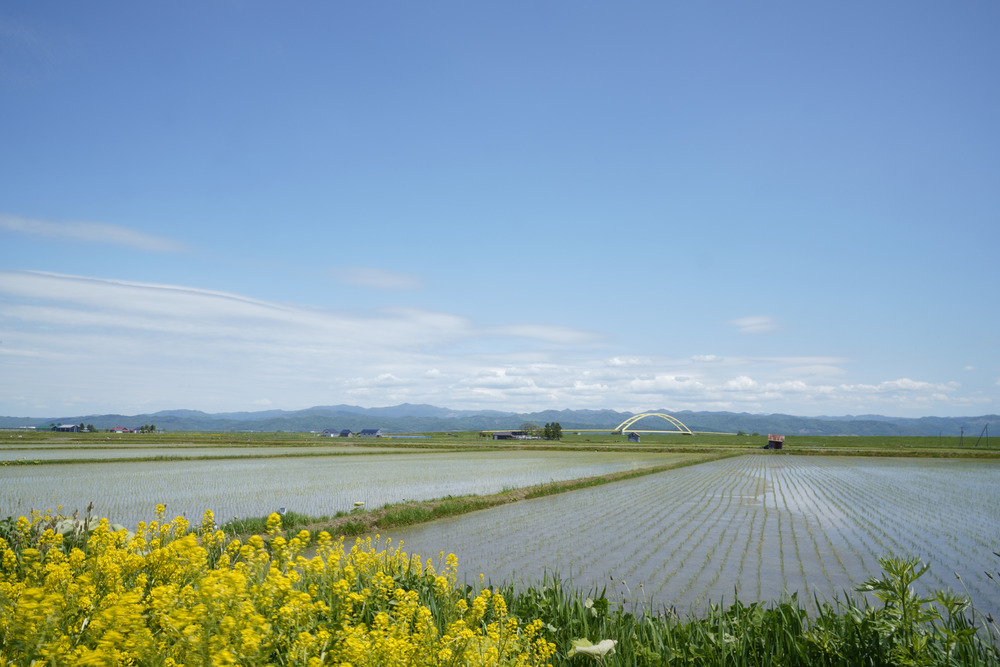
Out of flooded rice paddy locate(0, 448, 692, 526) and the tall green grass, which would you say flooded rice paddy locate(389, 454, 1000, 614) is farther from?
flooded rice paddy locate(0, 448, 692, 526)

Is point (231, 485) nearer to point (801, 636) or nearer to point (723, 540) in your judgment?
point (723, 540)

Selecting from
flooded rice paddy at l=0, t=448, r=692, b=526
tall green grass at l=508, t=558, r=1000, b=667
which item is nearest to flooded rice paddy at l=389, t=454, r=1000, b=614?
tall green grass at l=508, t=558, r=1000, b=667

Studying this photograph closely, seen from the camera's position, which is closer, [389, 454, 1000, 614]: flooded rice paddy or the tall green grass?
the tall green grass

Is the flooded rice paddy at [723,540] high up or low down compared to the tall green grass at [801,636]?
down

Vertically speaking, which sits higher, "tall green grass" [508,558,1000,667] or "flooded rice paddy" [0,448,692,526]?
"tall green grass" [508,558,1000,667]

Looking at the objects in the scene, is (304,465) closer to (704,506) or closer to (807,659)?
(704,506)

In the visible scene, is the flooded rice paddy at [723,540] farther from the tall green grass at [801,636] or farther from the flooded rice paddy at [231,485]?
the flooded rice paddy at [231,485]

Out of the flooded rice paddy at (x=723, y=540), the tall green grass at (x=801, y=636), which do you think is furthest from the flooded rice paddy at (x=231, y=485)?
the tall green grass at (x=801, y=636)

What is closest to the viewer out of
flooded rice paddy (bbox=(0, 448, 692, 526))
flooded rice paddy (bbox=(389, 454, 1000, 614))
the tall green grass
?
the tall green grass

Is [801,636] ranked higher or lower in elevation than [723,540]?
higher

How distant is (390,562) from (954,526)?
54.7ft

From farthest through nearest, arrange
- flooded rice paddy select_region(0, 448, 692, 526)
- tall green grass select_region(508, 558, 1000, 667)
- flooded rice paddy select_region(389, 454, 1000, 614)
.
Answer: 1. flooded rice paddy select_region(0, 448, 692, 526)
2. flooded rice paddy select_region(389, 454, 1000, 614)
3. tall green grass select_region(508, 558, 1000, 667)

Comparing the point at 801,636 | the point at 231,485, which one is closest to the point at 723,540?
the point at 801,636

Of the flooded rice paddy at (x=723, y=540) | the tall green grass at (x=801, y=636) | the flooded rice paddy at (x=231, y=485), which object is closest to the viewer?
the tall green grass at (x=801, y=636)
